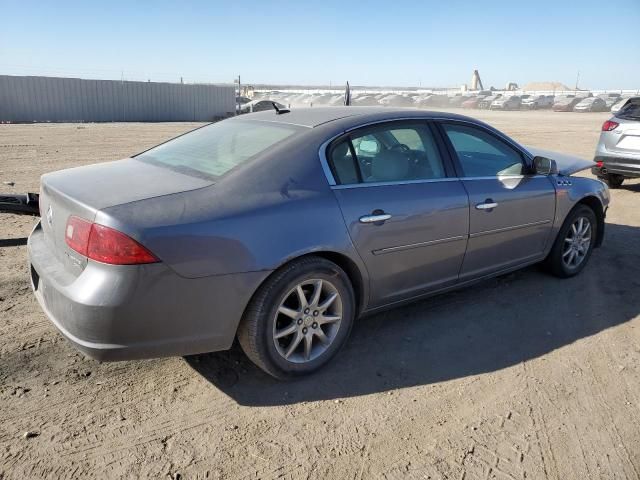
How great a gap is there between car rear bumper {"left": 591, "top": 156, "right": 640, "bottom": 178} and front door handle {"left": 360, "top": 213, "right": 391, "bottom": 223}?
6850 millimetres

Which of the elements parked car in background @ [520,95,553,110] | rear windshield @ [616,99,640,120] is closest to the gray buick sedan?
rear windshield @ [616,99,640,120]

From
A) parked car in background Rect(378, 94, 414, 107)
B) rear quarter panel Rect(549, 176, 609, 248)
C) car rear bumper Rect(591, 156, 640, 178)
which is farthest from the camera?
parked car in background Rect(378, 94, 414, 107)

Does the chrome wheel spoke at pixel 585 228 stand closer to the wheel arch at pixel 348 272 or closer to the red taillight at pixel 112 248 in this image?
the wheel arch at pixel 348 272

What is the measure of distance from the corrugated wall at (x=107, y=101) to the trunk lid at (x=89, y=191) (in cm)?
2721

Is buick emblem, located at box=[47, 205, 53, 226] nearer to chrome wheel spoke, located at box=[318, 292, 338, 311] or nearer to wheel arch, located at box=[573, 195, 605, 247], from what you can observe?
chrome wheel spoke, located at box=[318, 292, 338, 311]

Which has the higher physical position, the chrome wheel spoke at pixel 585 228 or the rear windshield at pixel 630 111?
the rear windshield at pixel 630 111

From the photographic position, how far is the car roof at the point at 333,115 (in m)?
3.55

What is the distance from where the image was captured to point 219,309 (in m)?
2.77

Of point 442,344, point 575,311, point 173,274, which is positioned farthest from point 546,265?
point 173,274

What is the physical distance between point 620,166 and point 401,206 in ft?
22.4

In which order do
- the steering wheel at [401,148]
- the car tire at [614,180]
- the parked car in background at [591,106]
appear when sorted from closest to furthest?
the steering wheel at [401,148], the car tire at [614,180], the parked car in background at [591,106]

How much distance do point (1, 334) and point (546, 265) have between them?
447 cm

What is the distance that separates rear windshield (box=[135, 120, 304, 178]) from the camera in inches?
127

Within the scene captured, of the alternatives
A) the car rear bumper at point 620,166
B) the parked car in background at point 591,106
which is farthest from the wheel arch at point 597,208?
the parked car in background at point 591,106
